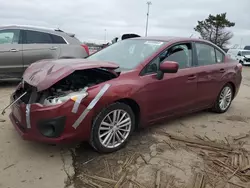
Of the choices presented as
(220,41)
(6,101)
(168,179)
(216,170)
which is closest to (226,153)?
(216,170)

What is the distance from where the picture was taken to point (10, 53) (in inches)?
258

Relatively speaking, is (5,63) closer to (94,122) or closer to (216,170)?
(94,122)

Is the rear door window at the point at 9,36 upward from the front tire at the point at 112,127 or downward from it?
upward

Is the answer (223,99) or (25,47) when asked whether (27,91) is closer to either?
(223,99)

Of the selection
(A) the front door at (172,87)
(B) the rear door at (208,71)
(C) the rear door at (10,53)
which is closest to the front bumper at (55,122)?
(A) the front door at (172,87)

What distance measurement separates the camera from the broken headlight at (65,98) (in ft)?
9.50

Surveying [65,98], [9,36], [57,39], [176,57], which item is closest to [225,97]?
[176,57]

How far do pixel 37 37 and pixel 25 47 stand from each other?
1.44 feet

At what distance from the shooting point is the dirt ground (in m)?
2.76

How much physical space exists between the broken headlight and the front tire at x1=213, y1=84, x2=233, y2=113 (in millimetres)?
3111

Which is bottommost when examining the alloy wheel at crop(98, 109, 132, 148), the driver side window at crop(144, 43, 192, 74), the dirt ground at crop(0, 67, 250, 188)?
the dirt ground at crop(0, 67, 250, 188)

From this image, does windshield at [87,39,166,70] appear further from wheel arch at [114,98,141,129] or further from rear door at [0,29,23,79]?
rear door at [0,29,23,79]

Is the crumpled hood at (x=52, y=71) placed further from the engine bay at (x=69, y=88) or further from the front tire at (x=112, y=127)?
the front tire at (x=112, y=127)

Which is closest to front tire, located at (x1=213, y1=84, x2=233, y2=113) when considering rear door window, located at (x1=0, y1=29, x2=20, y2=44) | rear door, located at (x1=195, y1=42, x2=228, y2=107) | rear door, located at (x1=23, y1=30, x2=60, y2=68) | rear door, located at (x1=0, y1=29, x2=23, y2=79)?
rear door, located at (x1=195, y1=42, x2=228, y2=107)
